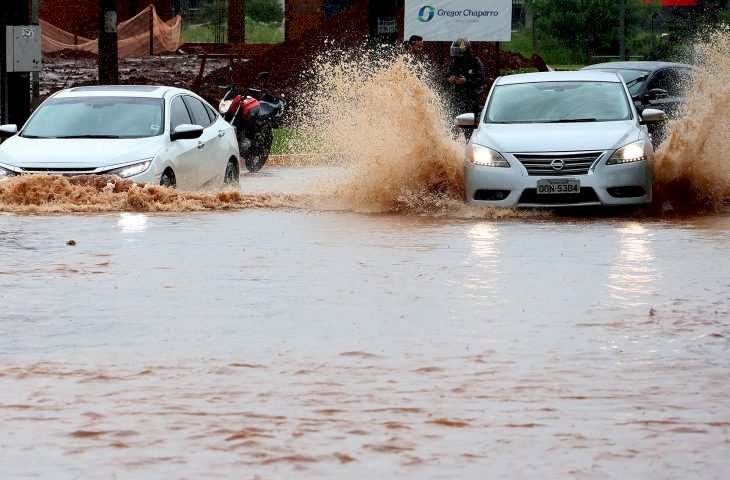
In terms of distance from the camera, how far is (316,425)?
7.58m

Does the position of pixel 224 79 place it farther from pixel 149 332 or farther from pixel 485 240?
pixel 149 332

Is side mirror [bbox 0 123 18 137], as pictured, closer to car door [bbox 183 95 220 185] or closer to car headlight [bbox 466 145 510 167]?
car door [bbox 183 95 220 185]

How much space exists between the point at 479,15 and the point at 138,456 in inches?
1437

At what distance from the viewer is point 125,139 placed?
19.1 m

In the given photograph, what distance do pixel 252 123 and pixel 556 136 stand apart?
1019cm

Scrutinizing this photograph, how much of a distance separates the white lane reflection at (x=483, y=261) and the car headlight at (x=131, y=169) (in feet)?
12.1

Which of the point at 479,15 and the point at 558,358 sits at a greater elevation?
the point at 479,15

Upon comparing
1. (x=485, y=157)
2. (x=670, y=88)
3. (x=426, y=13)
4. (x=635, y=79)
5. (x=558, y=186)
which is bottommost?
(x=558, y=186)

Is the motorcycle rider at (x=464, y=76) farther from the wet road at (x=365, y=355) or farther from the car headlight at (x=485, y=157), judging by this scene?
the wet road at (x=365, y=355)

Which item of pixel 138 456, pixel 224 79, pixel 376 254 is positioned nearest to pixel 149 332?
pixel 138 456

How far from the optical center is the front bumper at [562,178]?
17766mm

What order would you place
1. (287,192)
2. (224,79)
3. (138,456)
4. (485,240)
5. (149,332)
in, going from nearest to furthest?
1. (138,456)
2. (149,332)
3. (485,240)
4. (287,192)
5. (224,79)

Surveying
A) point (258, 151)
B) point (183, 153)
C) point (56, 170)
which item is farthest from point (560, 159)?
point (258, 151)

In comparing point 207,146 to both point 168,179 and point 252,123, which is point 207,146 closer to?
point 168,179
